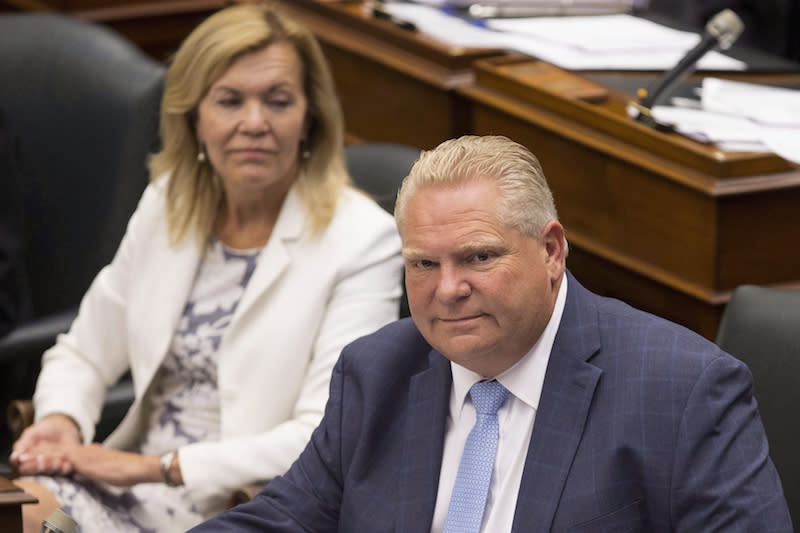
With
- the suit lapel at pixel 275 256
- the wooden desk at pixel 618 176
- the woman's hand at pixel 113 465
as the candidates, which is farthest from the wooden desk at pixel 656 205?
the woman's hand at pixel 113 465

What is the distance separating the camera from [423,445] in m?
1.91

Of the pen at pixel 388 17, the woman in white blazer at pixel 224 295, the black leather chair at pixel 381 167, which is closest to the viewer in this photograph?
the woman in white blazer at pixel 224 295

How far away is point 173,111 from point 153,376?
1.65ft

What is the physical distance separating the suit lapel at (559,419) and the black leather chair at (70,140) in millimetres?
1680

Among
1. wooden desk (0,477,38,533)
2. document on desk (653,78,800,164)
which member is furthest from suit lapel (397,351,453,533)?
document on desk (653,78,800,164)

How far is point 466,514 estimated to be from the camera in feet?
6.03

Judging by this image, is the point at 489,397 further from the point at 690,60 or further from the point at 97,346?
the point at 97,346

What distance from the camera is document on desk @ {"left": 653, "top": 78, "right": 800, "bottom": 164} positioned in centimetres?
251

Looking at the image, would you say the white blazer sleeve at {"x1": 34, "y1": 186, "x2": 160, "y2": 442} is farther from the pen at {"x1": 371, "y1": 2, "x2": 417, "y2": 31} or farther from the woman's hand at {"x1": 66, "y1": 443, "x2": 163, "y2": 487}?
the pen at {"x1": 371, "y1": 2, "x2": 417, "y2": 31}

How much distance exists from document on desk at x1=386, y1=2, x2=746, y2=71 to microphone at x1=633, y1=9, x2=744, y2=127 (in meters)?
0.36

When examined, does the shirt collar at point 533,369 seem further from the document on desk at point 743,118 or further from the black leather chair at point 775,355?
the document on desk at point 743,118

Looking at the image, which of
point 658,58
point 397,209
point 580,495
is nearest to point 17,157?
point 658,58

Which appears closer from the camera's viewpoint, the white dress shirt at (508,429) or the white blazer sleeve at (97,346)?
the white dress shirt at (508,429)

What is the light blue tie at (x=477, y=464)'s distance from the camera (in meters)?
1.83
